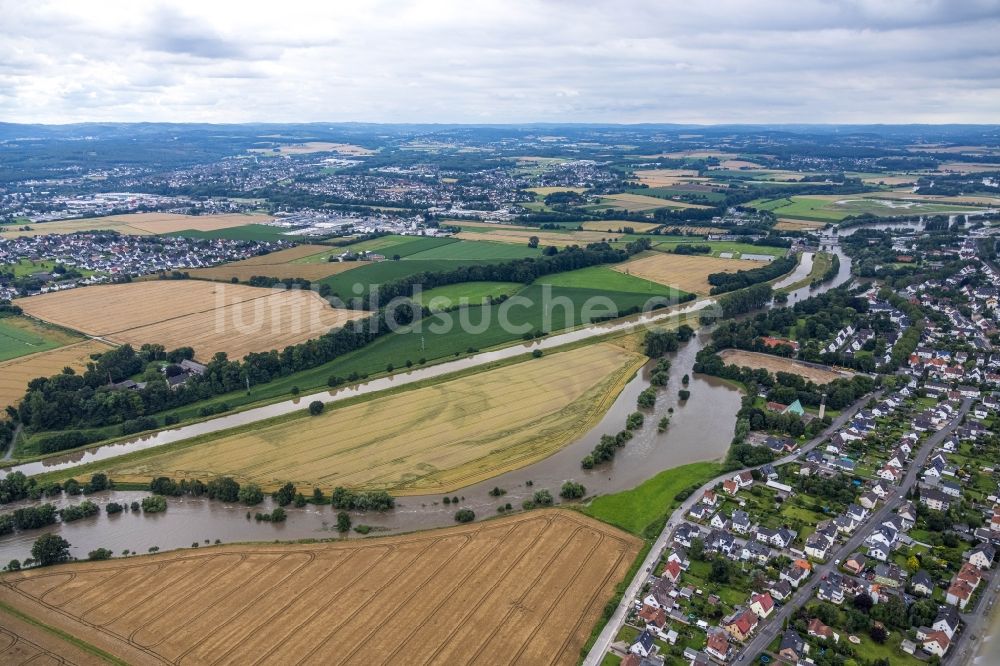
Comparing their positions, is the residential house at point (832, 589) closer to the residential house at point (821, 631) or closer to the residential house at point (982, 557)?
the residential house at point (821, 631)

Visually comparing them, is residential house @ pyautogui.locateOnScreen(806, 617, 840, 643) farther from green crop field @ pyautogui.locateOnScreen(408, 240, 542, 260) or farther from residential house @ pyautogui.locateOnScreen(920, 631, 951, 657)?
green crop field @ pyautogui.locateOnScreen(408, 240, 542, 260)

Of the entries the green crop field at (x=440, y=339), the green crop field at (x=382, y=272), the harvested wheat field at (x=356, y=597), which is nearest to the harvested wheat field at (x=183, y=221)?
the green crop field at (x=382, y=272)

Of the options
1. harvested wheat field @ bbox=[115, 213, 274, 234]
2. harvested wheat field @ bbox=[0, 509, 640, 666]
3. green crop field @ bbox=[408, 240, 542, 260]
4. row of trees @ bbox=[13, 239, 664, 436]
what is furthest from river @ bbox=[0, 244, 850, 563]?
harvested wheat field @ bbox=[115, 213, 274, 234]

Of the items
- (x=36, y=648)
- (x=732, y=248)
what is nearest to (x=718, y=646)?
(x=36, y=648)

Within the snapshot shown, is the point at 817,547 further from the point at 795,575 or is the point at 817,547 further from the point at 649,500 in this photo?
the point at 649,500

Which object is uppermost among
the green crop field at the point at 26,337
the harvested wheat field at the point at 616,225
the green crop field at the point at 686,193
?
the green crop field at the point at 686,193
